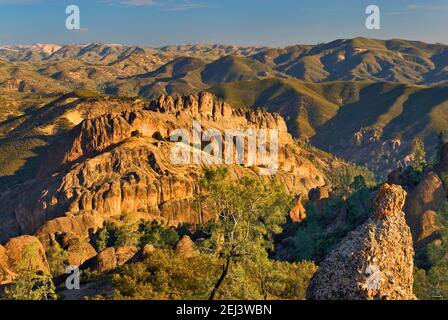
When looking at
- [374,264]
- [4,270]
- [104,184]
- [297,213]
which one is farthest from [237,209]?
[104,184]

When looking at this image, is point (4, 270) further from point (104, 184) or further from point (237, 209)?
point (104, 184)

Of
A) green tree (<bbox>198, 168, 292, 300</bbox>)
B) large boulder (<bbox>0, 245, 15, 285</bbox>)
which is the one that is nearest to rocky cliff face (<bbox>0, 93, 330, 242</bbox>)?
large boulder (<bbox>0, 245, 15, 285</bbox>)

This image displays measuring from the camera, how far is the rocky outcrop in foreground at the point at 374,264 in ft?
90.6

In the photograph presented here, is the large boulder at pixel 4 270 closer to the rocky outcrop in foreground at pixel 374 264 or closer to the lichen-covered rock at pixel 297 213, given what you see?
the rocky outcrop in foreground at pixel 374 264

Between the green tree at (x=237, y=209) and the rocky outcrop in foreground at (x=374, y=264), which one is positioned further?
the green tree at (x=237, y=209)

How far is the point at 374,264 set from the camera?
27.9m

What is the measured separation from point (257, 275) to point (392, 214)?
46.7 feet

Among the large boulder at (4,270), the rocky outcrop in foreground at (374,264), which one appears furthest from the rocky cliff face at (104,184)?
the rocky outcrop in foreground at (374,264)

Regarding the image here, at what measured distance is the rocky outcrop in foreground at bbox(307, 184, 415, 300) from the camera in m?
27.6

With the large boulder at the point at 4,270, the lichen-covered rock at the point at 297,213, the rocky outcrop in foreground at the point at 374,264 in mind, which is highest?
the rocky outcrop in foreground at the point at 374,264

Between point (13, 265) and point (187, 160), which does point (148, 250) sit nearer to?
point (13, 265)

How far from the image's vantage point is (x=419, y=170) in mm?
119125

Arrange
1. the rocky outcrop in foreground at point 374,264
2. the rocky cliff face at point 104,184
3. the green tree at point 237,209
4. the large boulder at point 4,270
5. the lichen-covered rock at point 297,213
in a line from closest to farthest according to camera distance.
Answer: the rocky outcrop in foreground at point 374,264
the green tree at point 237,209
the large boulder at point 4,270
the lichen-covered rock at point 297,213
the rocky cliff face at point 104,184
